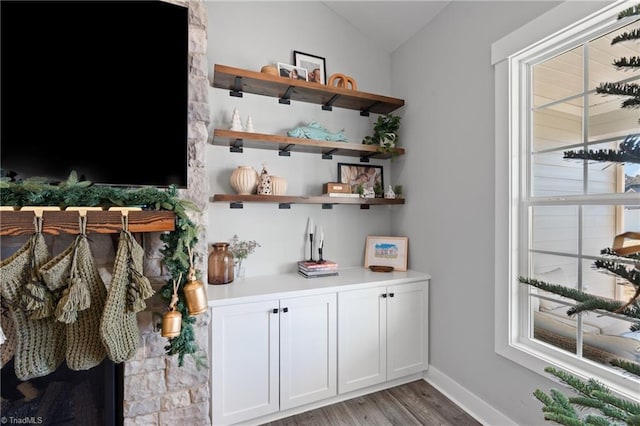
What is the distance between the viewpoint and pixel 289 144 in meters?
2.18

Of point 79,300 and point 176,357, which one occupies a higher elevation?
point 79,300

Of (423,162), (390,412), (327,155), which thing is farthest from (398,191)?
(390,412)

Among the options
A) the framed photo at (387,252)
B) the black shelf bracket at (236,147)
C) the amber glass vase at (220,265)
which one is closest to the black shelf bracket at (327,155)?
the black shelf bracket at (236,147)

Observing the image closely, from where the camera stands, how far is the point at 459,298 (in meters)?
2.05

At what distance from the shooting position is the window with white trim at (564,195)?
1389mm

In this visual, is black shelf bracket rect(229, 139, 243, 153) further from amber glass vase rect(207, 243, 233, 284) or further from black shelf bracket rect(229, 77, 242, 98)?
amber glass vase rect(207, 243, 233, 284)

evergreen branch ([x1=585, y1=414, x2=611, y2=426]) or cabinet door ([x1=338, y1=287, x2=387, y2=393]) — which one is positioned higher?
evergreen branch ([x1=585, y1=414, x2=611, y2=426])

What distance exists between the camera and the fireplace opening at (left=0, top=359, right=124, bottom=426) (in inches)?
46.2

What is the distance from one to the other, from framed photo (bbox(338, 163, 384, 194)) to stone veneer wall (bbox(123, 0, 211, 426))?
1.31 metres

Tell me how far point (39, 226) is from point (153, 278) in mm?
453

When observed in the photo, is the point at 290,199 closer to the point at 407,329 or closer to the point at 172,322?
the point at 172,322

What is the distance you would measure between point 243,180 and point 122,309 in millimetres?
1126

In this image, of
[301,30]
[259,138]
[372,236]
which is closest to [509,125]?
[372,236]

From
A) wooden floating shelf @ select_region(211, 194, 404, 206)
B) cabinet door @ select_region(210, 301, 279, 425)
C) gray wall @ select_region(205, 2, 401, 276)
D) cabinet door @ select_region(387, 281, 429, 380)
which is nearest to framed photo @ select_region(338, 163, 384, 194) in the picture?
gray wall @ select_region(205, 2, 401, 276)
